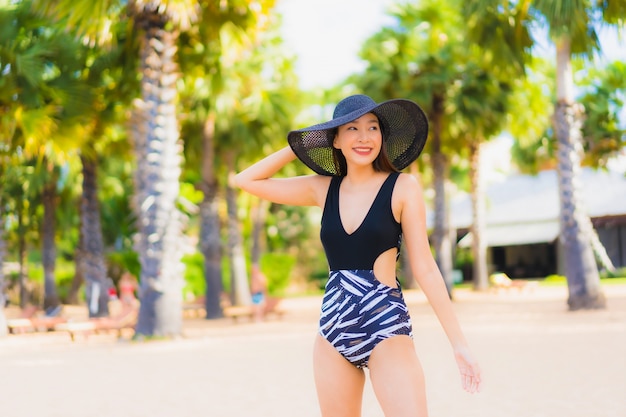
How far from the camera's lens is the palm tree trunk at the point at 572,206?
53.8 feet

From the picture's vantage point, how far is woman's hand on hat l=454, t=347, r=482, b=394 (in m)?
2.71

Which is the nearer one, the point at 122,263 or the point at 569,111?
the point at 569,111

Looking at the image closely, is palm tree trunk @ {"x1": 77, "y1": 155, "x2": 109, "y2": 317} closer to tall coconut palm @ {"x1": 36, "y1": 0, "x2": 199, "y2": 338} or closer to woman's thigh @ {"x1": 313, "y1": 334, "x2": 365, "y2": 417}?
tall coconut palm @ {"x1": 36, "y1": 0, "x2": 199, "y2": 338}

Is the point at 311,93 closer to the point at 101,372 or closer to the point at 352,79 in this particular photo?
the point at 352,79

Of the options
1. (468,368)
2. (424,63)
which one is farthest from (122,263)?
(468,368)

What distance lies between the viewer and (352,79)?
78.5 ft

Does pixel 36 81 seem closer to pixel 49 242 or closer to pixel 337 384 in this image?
pixel 49 242

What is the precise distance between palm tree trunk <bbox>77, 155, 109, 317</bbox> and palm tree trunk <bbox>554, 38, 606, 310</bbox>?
1127 centimetres

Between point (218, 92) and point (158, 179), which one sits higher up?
point (218, 92)

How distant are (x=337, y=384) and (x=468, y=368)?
1.45 ft

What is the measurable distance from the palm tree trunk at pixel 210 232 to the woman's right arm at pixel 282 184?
17417 millimetres

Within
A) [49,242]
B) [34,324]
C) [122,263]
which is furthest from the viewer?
[122,263]

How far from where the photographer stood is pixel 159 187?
46.6 feet

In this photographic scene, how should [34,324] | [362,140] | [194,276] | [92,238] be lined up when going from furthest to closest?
[194,276], [92,238], [34,324], [362,140]
